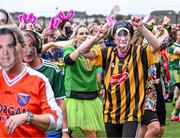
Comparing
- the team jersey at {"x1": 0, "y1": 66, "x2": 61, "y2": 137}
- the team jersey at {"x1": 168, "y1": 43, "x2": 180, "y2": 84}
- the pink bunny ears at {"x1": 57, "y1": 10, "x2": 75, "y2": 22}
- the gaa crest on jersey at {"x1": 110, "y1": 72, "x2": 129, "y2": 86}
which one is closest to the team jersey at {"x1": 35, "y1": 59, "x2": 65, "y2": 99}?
the gaa crest on jersey at {"x1": 110, "y1": 72, "x2": 129, "y2": 86}

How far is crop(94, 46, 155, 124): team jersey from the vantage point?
19.2ft

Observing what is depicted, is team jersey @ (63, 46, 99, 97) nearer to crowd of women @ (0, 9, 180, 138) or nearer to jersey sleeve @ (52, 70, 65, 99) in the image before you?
crowd of women @ (0, 9, 180, 138)

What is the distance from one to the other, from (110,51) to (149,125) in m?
1.34

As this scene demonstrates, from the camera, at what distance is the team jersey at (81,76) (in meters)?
7.57

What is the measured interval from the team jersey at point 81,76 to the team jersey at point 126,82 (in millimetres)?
1564

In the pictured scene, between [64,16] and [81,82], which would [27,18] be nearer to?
[81,82]

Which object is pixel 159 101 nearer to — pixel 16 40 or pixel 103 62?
pixel 103 62

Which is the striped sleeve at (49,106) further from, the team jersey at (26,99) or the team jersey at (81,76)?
the team jersey at (81,76)

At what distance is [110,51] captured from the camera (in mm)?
6043

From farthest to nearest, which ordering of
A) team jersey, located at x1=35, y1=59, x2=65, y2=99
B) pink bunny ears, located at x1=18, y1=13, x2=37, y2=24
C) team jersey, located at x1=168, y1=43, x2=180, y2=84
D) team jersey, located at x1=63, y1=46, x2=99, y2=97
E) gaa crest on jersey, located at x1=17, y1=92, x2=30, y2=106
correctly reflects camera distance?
team jersey, located at x1=168, y1=43, x2=180, y2=84, pink bunny ears, located at x1=18, y1=13, x2=37, y2=24, team jersey, located at x1=63, y1=46, x2=99, y2=97, team jersey, located at x1=35, y1=59, x2=65, y2=99, gaa crest on jersey, located at x1=17, y1=92, x2=30, y2=106

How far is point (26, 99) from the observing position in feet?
11.3

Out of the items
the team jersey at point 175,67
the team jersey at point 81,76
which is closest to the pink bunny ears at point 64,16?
the team jersey at point 175,67

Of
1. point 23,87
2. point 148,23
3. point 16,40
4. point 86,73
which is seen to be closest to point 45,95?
point 23,87

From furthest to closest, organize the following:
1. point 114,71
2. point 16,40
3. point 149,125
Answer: point 149,125 → point 114,71 → point 16,40
